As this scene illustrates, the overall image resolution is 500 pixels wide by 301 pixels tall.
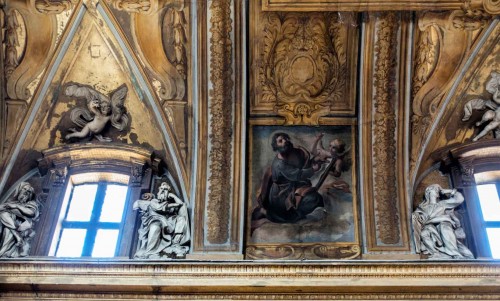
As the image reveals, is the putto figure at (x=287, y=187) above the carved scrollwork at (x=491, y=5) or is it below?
below

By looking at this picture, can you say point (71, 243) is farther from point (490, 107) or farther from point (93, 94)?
point (490, 107)

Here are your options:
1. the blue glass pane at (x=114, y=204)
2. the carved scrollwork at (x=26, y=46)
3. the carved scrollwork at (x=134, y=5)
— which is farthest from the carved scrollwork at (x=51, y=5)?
the blue glass pane at (x=114, y=204)

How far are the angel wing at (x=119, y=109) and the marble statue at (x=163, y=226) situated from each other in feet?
4.81

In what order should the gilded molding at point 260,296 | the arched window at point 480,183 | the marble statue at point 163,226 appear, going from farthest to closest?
the arched window at point 480,183, the marble statue at point 163,226, the gilded molding at point 260,296

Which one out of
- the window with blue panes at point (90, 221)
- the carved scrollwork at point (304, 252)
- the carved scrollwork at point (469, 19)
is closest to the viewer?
the carved scrollwork at point (304, 252)

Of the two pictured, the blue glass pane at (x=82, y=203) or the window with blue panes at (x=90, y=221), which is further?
the blue glass pane at (x=82, y=203)

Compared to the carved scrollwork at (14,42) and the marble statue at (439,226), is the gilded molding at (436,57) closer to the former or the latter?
the marble statue at (439,226)

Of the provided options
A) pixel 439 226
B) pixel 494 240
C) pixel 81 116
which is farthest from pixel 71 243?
pixel 494 240

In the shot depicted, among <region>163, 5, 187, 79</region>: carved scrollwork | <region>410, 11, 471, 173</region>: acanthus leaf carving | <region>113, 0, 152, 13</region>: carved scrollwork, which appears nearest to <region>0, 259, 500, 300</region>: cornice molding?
<region>410, 11, 471, 173</region>: acanthus leaf carving

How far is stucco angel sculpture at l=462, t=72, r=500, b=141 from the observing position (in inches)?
476

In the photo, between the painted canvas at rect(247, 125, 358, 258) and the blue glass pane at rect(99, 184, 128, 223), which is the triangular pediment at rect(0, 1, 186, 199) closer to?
the blue glass pane at rect(99, 184, 128, 223)

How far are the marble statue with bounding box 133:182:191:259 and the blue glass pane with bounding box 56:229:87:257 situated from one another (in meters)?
0.91

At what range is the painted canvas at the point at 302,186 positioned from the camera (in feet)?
37.1

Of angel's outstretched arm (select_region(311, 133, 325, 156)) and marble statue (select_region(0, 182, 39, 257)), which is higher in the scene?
angel's outstretched arm (select_region(311, 133, 325, 156))
